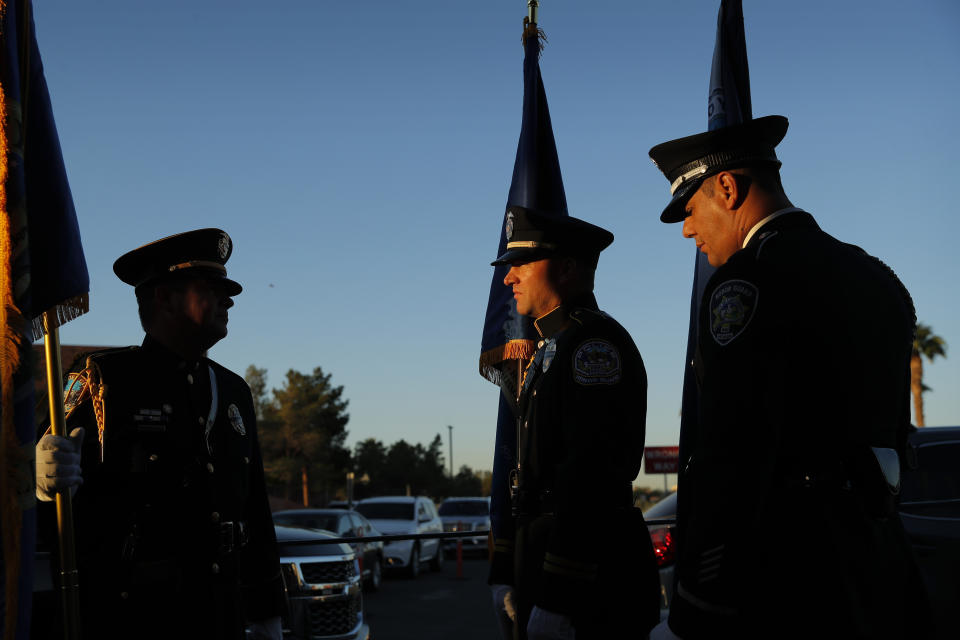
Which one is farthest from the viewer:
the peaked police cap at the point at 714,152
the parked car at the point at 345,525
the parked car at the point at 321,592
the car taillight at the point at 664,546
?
the parked car at the point at 345,525

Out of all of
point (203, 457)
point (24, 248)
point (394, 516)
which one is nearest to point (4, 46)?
point (24, 248)

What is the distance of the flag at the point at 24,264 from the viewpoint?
241 cm

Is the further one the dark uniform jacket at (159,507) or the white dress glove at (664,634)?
the dark uniform jacket at (159,507)

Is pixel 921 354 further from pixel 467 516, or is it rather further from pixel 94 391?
pixel 94 391

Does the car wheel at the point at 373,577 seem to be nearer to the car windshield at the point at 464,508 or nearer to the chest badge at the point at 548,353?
the car windshield at the point at 464,508

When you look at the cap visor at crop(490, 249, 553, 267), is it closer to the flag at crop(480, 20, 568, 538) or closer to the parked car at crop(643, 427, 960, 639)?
the flag at crop(480, 20, 568, 538)

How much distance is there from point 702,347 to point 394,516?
67.1 ft

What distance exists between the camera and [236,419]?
3566 millimetres

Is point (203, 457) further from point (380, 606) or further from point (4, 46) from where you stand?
point (380, 606)

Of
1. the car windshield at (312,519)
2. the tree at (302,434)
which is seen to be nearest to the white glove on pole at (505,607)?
the car windshield at (312,519)

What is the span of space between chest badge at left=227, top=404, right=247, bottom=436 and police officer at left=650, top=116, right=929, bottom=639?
2064mm

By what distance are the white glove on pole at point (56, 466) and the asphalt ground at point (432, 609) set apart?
6.43m

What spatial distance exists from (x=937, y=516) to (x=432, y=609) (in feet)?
28.9

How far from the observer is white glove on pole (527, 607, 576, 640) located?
8.77 ft
